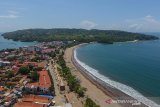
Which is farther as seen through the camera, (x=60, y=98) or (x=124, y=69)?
(x=124, y=69)

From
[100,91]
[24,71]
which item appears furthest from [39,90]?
[24,71]

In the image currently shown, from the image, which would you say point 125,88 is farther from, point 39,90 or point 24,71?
point 24,71

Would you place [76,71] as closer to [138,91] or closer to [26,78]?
[26,78]

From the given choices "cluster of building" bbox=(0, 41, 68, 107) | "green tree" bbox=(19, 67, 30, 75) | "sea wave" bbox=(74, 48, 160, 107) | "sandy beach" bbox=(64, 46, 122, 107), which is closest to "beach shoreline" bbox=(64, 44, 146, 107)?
"sandy beach" bbox=(64, 46, 122, 107)

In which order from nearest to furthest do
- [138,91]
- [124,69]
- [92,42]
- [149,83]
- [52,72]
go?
[138,91]
[149,83]
[52,72]
[124,69]
[92,42]

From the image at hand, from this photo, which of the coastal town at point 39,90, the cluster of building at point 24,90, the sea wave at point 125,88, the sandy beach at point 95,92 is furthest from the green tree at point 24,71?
the sea wave at point 125,88

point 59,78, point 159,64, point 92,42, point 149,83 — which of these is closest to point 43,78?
point 59,78

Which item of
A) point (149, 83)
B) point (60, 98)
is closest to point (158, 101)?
point (149, 83)

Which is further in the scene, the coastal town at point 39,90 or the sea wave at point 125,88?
the sea wave at point 125,88

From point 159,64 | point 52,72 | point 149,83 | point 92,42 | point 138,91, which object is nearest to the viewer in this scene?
point 138,91

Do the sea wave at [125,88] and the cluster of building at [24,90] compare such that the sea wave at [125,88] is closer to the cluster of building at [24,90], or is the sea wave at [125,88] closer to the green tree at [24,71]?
the cluster of building at [24,90]

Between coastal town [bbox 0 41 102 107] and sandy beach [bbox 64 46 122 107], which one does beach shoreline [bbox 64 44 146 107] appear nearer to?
sandy beach [bbox 64 46 122 107]
